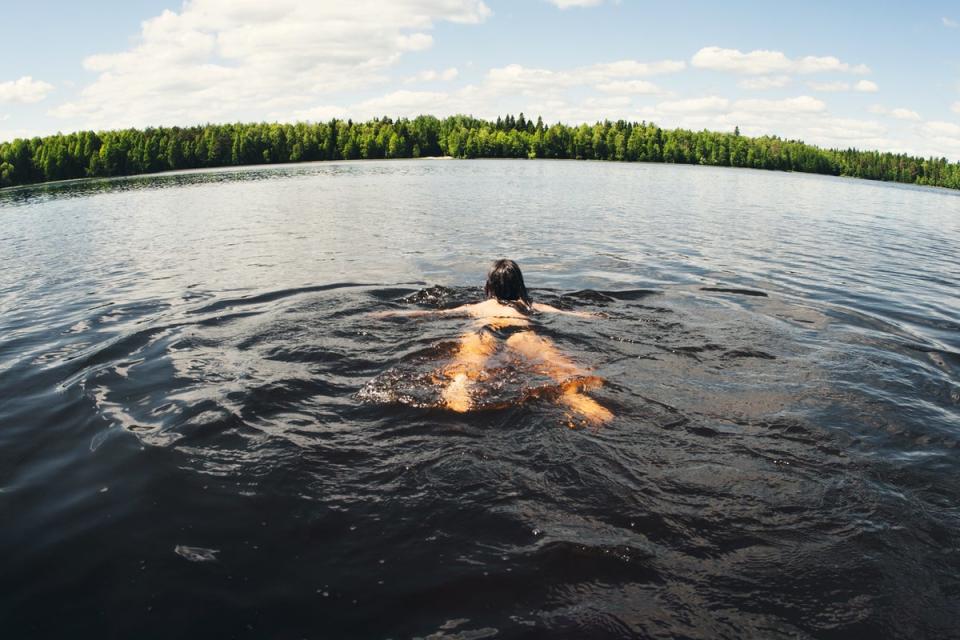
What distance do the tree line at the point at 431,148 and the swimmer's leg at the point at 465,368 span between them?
4832 inches

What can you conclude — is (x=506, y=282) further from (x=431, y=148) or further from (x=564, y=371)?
(x=431, y=148)

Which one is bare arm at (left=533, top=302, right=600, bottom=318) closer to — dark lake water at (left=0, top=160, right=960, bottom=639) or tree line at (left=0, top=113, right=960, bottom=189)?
dark lake water at (left=0, top=160, right=960, bottom=639)

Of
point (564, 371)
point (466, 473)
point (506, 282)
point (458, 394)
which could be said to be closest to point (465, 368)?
point (458, 394)

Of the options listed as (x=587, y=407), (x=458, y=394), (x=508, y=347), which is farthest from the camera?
(x=508, y=347)

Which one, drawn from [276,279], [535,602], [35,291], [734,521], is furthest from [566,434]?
[35,291]

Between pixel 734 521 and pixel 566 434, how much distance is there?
1.88 meters

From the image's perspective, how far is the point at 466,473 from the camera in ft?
17.3

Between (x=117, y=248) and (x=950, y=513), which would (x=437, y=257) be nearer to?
(x=117, y=248)

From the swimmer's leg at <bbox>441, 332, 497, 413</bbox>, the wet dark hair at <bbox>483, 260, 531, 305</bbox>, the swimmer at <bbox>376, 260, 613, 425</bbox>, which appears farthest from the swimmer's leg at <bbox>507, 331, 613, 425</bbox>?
the wet dark hair at <bbox>483, 260, 531, 305</bbox>

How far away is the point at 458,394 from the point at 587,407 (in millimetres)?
1626

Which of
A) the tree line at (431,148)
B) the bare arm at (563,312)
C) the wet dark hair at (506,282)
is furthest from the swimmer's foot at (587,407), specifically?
the tree line at (431,148)

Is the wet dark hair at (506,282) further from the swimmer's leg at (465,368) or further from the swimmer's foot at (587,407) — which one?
the swimmer's foot at (587,407)

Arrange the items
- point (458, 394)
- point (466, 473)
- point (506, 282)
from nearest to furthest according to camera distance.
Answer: point (466, 473) < point (458, 394) < point (506, 282)

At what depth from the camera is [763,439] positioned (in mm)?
5871
